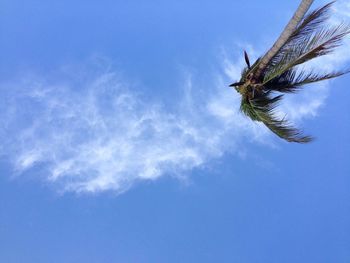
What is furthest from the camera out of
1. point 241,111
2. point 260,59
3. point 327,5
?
point 241,111

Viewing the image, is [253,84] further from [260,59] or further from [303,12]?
[303,12]

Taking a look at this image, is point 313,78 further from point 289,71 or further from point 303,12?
point 303,12

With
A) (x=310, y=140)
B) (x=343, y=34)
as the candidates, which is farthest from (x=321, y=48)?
(x=310, y=140)

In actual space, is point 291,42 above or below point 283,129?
above

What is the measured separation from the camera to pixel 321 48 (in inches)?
584

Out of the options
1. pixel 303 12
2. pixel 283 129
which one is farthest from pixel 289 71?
pixel 303 12

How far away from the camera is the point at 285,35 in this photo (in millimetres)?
15516

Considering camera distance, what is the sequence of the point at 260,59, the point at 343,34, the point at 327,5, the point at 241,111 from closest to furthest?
1. the point at 343,34
2. the point at 327,5
3. the point at 260,59
4. the point at 241,111

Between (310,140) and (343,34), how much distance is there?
4.11m

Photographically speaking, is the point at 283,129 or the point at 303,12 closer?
the point at 303,12

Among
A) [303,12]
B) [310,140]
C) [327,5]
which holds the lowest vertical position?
[310,140]

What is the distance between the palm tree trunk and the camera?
14445 millimetres

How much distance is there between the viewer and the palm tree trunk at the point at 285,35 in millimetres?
14445

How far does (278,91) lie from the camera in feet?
58.6
